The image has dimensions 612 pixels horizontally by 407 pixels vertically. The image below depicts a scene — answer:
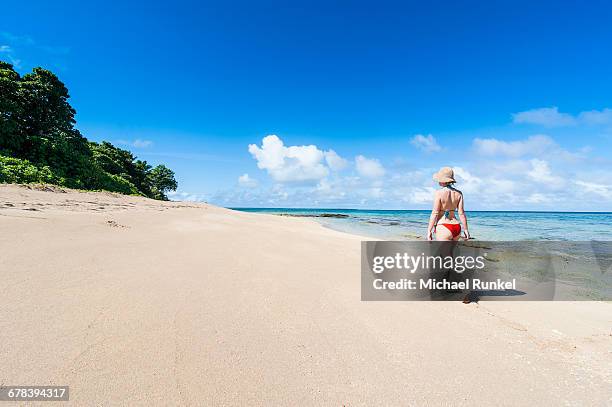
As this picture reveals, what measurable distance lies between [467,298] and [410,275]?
4.15ft

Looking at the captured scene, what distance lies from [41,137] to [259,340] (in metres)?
34.0

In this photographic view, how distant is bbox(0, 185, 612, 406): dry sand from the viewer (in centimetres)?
226

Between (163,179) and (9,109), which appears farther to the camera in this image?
(163,179)

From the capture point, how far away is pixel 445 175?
5.24 metres

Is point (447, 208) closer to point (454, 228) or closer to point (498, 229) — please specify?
point (454, 228)

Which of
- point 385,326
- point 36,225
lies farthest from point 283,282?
point 36,225

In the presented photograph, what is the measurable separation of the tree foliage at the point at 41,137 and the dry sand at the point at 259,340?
19.2 metres

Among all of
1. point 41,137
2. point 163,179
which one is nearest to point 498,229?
point 41,137

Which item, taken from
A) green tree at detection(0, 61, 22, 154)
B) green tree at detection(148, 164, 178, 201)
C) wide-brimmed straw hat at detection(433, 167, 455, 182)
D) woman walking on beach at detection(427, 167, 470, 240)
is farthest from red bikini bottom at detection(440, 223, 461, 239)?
green tree at detection(148, 164, 178, 201)

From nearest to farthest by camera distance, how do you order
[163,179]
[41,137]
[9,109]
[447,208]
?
1. [447,208]
2. [9,109]
3. [41,137]
4. [163,179]

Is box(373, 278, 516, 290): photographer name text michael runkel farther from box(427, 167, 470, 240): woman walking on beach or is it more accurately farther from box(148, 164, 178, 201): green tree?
box(148, 164, 178, 201): green tree

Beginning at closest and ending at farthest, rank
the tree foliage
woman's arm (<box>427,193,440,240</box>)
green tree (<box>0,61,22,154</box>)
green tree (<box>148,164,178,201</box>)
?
1. woman's arm (<box>427,193,440,240</box>)
2. the tree foliage
3. green tree (<box>0,61,22,154</box>)
4. green tree (<box>148,164,178,201</box>)

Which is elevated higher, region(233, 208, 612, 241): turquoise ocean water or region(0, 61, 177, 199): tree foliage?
region(0, 61, 177, 199): tree foliage

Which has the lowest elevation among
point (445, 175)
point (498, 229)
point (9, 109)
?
point (498, 229)
